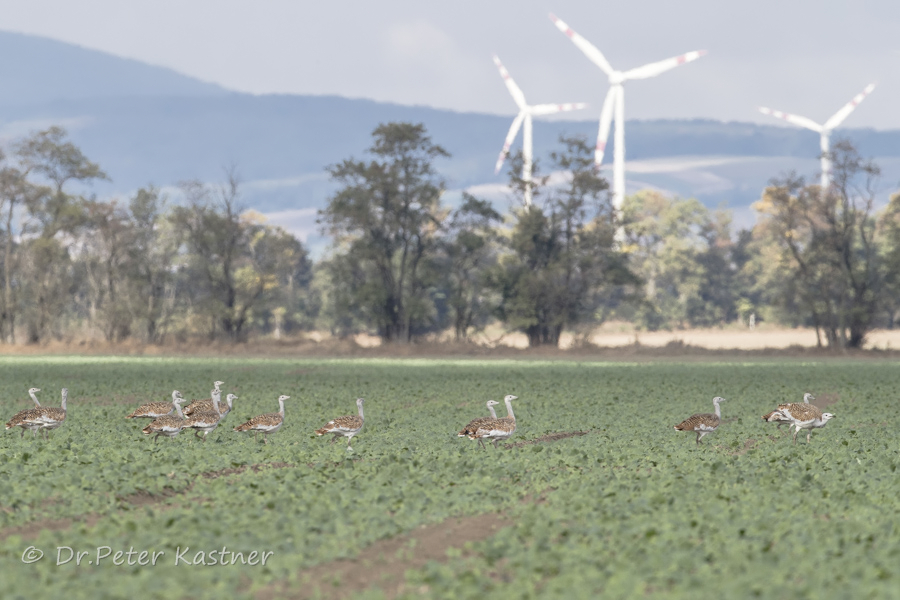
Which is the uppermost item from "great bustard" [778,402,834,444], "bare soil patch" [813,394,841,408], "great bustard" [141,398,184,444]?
"great bustard" [778,402,834,444]

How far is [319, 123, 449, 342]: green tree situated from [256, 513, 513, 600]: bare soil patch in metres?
68.5

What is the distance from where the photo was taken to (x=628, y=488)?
1552cm

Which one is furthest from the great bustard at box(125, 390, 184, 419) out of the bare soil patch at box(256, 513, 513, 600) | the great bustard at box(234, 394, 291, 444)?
the bare soil patch at box(256, 513, 513, 600)

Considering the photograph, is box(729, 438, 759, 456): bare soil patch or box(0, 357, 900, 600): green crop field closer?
box(0, 357, 900, 600): green crop field

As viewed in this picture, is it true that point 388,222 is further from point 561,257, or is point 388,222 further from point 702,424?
point 702,424

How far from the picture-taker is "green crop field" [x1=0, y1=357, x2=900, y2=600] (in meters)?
11.0

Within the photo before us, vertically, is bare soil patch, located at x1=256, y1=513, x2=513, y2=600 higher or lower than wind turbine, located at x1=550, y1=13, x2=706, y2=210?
lower

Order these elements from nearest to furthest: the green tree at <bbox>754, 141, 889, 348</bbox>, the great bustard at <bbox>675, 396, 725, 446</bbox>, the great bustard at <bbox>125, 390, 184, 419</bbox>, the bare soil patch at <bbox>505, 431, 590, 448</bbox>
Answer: the great bustard at <bbox>675, 396, 725, 446</bbox> < the bare soil patch at <bbox>505, 431, 590, 448</bbox> < the great bustard at <bbox>125, 390, 184, 419</bbox> < the green tree at <bbox>754, 141, 889, 348</bbox>

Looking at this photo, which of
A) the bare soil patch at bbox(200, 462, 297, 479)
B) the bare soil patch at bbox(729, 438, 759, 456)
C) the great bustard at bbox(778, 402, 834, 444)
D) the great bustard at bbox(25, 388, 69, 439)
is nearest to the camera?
the bare soil patch at bbox(200, 462, 297, 479)

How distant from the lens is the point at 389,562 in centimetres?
1195

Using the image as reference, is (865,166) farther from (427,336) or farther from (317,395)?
(317,395)

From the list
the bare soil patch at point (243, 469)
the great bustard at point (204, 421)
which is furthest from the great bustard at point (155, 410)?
the bare soil patch at point (243, 469)

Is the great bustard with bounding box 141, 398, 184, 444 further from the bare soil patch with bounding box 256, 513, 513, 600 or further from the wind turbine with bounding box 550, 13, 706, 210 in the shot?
the wind turbine with bounding box 550, 13, 706, 210

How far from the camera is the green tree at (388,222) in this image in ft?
271
